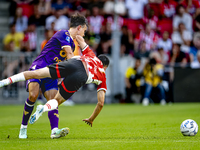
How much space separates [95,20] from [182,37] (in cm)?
438

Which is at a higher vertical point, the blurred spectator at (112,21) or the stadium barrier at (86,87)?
the blurred spectator at (112,21)

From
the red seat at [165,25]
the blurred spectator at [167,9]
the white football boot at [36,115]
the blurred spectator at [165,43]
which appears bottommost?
the white football boot at [36,115]

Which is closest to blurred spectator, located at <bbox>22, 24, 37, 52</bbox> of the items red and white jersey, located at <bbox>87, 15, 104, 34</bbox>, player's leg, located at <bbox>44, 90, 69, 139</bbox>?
red and white jersey, located at <bbox>87, 15, 104, 34</bbox>

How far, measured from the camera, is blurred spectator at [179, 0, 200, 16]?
60.5 ft

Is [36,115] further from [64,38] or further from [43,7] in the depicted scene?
[43,7]

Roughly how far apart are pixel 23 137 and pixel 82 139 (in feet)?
3.32

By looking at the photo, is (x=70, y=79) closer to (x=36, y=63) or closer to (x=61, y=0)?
(x=36, y=63)

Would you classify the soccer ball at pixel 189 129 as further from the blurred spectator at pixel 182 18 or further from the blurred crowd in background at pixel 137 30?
the blurred spectator at pixel 182 18

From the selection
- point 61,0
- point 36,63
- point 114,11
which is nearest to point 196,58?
point 114,11

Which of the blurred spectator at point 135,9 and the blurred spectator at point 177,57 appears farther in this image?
the blurred spectator at point 135,9

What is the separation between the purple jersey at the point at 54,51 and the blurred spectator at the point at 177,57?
34.6 ft

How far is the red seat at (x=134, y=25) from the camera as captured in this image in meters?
17.6

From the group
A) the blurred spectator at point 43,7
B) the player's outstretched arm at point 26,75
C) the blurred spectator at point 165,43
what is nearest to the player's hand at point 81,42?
the player's outstretched arm at point 26,75

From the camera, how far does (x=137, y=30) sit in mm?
17516
